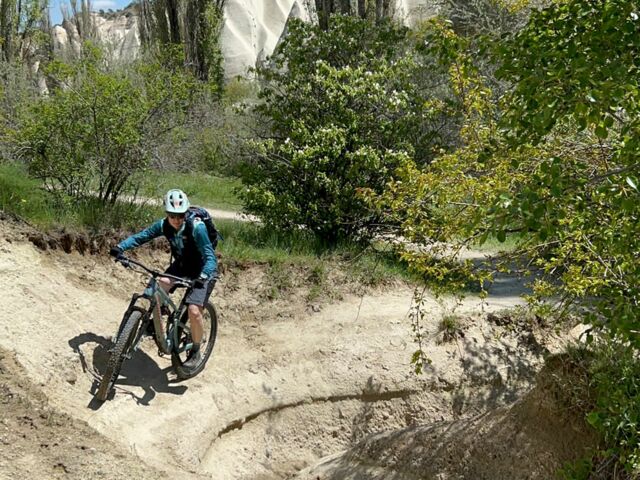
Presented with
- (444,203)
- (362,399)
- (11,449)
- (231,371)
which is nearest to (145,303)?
(231,371)

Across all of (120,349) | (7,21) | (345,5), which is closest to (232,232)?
(120,349)

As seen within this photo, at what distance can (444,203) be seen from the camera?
6297mm

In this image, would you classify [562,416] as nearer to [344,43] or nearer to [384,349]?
[384,349]

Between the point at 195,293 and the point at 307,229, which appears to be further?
the point at 307,229

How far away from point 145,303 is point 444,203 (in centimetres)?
431

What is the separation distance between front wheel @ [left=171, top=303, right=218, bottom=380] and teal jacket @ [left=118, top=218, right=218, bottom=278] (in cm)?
65

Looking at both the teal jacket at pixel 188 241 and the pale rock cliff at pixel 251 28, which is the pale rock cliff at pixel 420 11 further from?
the pale rock cliff at pixel 251 28

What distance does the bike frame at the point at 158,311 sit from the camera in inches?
269

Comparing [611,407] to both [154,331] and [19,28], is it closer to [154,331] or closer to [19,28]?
[154,331]

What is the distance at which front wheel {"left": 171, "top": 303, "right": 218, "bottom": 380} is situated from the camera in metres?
7.57

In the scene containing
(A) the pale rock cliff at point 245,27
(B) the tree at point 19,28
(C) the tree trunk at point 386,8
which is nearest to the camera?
(C) the tree trunk at point 386,8

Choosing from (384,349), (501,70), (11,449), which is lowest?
(384,349)

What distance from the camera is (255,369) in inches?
334

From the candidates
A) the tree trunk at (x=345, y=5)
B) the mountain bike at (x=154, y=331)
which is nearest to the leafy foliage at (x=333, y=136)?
the mountain bike at (x=154, y=331)
